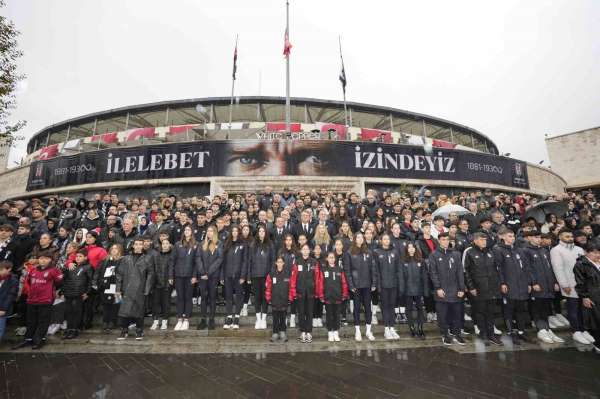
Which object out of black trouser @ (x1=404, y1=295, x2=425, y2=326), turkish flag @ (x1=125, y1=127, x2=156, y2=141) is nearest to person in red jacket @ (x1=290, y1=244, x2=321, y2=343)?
black trouser @ (x1=404, y1=295, x2=425, y2=326)

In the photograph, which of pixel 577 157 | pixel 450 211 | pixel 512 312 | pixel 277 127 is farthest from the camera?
pixel 577 157

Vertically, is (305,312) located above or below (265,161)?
below

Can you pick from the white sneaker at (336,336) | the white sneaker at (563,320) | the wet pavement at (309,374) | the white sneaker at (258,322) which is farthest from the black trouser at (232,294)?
the white sneaker at (563,320)

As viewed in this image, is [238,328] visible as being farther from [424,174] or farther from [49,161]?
[49,161]

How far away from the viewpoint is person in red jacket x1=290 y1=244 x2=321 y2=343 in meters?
4.82

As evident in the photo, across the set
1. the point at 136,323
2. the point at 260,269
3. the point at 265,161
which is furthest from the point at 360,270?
the point at 265,161

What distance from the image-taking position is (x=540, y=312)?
16.6ft

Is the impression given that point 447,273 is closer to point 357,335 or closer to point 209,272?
point 357,335

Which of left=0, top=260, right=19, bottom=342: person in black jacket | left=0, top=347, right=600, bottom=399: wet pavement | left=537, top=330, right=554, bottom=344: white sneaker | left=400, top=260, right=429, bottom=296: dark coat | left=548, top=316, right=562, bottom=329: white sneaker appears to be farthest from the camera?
left=548, top=316, right=562, bottom=329: white sneaker

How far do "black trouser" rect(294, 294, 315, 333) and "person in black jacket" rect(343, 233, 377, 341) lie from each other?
880 millimetres

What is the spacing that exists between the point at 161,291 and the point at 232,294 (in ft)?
5.01

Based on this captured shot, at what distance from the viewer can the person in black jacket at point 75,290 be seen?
196 inches

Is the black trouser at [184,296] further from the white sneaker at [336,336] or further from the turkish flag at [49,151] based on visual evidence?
the turkish flag at [49,151]

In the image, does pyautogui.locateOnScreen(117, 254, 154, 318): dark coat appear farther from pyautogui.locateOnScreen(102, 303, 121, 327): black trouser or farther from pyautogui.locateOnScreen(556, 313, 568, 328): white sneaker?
pyautogui.locateOnScreen(556, 313, 568, 328): white sneaker
